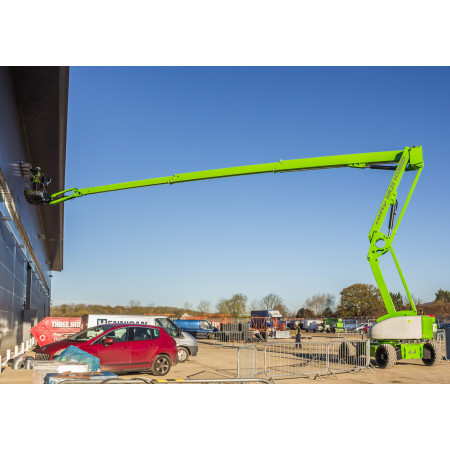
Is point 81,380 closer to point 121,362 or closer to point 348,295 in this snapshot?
point 121,362

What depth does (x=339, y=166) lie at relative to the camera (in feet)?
62.1

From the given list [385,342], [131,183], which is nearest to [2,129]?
[131,183]

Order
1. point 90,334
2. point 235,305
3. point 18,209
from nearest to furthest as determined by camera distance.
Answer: point 90,334, point 18,209, point 235,305

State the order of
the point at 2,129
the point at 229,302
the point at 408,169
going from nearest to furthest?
1. the point at 2,129
2. the point at 408,169
3. the point at 229,302

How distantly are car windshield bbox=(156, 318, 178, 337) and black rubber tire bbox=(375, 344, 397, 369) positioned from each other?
790 centimetres

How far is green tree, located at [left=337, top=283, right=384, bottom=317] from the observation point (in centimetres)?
9462

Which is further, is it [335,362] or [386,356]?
[335,362]

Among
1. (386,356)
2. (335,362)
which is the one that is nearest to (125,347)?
(335,362)

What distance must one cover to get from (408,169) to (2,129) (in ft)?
48.6

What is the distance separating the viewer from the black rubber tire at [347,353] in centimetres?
1752

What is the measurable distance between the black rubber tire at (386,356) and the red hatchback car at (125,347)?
7.79 metres

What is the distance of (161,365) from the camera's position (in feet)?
47.3

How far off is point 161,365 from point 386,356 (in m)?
8.35

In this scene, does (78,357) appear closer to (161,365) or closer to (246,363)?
(161,365)
